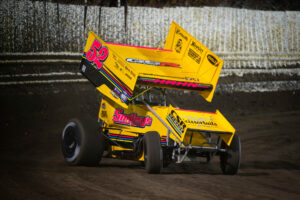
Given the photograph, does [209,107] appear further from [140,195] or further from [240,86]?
[140,195]

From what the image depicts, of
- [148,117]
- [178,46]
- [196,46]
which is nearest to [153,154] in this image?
[148,117]

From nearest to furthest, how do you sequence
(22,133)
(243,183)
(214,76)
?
1. (243,183)
2. (214,76)
3. (22,133)

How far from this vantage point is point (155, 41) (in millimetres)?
22281

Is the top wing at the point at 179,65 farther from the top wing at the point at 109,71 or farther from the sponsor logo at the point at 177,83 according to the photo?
the top wing at the point at 109,71

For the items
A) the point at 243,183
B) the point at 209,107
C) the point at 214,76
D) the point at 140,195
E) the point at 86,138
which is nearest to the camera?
the point at 140,195

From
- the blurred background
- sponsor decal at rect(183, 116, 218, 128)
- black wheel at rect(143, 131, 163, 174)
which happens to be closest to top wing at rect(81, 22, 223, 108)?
sponsor decal at rect(183, 116, 218, 128)

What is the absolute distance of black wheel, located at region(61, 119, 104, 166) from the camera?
10344mm

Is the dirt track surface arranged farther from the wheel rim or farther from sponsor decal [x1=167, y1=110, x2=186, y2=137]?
sponsor decal [x1=167, y1=110, x2=186, y2=137]

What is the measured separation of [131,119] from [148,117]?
1.18 feet

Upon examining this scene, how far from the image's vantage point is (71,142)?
10914mm

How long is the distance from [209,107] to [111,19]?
5284 millimetres

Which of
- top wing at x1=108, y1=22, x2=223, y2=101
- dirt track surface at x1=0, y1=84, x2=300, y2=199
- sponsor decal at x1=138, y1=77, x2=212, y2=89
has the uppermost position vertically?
top wing at x1=108, y1=22, x2=223, y2=101

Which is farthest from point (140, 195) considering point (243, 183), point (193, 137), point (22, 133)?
point (22, 133)

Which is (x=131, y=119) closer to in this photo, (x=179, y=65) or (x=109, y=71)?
(x=109, y=71)
